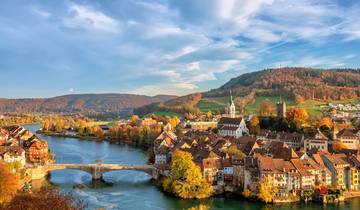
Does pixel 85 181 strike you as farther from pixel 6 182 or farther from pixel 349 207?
pixel 349 207

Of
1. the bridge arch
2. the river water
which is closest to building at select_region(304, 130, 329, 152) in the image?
the river water

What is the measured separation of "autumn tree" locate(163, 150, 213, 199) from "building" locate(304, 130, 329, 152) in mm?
16433

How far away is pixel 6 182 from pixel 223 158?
16537mm

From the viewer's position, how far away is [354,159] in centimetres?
3553

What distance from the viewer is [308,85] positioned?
339 ft

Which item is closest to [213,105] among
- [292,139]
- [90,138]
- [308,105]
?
[308,105]

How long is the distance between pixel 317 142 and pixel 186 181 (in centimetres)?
1828

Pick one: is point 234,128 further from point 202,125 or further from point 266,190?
point 266,190

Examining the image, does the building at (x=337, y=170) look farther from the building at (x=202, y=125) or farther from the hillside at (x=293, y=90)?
the hillside at (x=293, y=90)

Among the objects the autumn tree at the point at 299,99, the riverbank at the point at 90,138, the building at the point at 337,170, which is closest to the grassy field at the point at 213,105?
the autumn tree at the point at 299,99

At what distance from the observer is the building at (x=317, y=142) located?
→ 45.3 metres

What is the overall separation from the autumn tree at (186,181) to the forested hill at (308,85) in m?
55.0

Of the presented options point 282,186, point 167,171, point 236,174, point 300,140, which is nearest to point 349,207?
point 282,186

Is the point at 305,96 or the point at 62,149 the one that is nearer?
the point at 62,149
